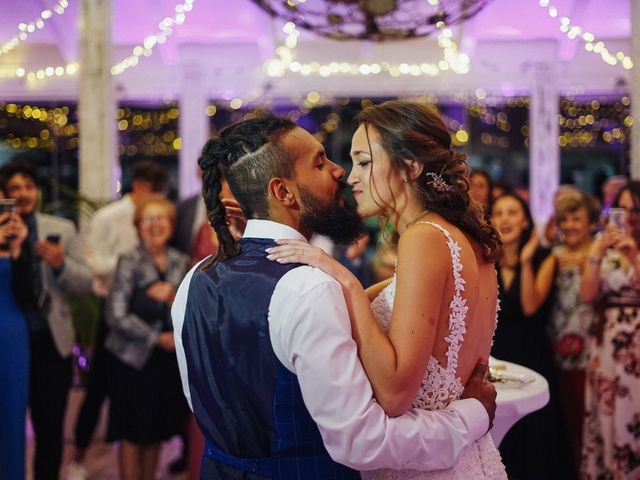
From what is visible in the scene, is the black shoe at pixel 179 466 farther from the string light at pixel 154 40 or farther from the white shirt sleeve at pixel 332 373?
the string light at pixel 154 40

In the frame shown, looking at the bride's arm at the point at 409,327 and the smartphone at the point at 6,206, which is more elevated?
the smartphone at the point at 6,206

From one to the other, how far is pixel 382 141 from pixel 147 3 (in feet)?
25.3

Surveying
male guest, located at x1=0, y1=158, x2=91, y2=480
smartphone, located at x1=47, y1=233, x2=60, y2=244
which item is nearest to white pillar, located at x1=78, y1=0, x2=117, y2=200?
male guest, located at x1=0, y1=158, x2=91, y2=480

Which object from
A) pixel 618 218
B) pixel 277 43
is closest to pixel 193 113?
pixel 277 43

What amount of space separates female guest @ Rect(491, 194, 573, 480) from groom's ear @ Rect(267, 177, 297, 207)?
2.29 meters

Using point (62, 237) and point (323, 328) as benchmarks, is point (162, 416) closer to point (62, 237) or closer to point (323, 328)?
point (62, 237)

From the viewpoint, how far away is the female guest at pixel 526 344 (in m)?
3.80

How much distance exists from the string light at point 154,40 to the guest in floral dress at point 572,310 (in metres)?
5.56

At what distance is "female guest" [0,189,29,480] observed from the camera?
3.34 meters

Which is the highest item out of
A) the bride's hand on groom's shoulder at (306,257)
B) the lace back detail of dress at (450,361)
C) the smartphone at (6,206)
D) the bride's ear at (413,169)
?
the bride's ear at (413,169)

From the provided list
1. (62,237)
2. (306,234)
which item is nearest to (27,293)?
(62,237)

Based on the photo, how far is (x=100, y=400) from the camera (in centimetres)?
443

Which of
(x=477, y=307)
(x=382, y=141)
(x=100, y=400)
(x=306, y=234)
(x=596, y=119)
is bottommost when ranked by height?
(x=100, y=400)

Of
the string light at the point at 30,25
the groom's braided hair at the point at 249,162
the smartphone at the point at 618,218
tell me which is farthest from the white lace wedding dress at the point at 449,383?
the string light at the point at 30,25
